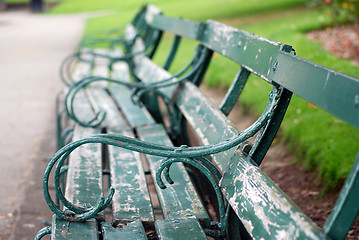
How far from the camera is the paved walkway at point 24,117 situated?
11.4 feet

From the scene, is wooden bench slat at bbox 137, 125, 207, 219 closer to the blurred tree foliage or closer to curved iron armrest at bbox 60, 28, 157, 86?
curved iron armrest at bbox 60, 28, 157, 86

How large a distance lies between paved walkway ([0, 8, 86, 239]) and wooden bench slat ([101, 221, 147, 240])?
123 centimetres

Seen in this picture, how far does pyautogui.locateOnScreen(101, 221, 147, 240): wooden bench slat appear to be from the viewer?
71.3 inches

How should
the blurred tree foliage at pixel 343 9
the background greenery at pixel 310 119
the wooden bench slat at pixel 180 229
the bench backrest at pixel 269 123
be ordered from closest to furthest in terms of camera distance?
the bench backrest at pixel 269 123, the wooden bench slat at pixel 180 229, the background greenery at pixel 310 119, the blurred tree foliage at pixel 343 9

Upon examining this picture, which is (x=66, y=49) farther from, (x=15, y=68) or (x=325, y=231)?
(x=325, y=231)

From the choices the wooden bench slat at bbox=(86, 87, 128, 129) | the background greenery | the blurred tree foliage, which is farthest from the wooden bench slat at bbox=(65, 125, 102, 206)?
the blurred tree foliage

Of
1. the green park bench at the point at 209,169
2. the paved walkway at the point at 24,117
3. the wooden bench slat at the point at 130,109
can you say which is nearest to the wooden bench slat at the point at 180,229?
the green park bench at the point at 209,169

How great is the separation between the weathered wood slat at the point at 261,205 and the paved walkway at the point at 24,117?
1.59 metres

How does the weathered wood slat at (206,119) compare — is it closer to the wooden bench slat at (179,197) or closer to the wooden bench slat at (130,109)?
the wooden bench slat at (179,197)

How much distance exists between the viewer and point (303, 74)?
159 cm

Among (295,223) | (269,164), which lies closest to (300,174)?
(269,164)

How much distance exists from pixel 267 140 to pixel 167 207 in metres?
0.54

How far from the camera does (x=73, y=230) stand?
1.87 meters

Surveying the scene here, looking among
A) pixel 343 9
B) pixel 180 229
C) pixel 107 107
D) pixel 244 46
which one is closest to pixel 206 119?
pixel 244 46
